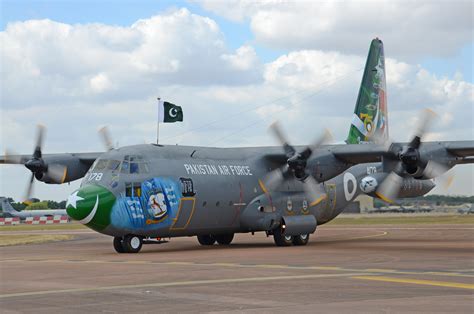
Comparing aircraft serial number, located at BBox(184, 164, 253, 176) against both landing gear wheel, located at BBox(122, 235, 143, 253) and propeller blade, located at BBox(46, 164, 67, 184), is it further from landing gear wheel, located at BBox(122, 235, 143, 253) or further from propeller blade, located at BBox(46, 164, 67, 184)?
propeller blade, located at BBox(46, 164, 67, 184)

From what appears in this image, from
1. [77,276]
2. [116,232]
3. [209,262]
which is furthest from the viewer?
[116,232]

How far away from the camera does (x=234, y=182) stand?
31250 mm

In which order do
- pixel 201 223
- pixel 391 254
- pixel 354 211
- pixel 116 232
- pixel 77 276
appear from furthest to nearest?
pixel 354 211
pixel 201 223
pixel 116 232
pixel 391 254
pixel 77 276

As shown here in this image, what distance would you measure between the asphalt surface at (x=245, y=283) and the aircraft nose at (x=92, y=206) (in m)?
1.65

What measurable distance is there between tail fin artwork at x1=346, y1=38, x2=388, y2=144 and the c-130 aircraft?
11 cm

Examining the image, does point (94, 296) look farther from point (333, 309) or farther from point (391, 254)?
point (391, 254)

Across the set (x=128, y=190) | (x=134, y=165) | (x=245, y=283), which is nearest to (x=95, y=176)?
(x=128, y=190)

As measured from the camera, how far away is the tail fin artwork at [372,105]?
3847cm

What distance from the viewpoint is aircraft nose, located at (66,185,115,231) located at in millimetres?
26031

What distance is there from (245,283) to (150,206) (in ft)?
39.8

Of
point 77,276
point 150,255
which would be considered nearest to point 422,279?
point 77,276

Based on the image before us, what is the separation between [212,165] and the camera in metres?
30.9

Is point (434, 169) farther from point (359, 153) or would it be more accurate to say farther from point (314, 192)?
point (314, 192)

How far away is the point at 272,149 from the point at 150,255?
9.45 metres
